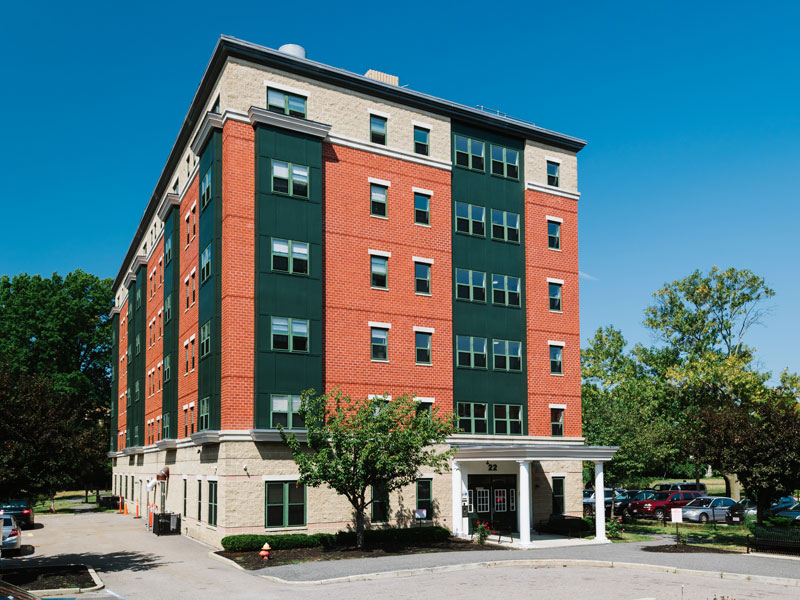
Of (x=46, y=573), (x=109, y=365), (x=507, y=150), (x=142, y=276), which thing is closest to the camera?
(x=46, y=573)

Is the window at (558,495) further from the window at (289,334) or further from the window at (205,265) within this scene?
the window at (205,265)

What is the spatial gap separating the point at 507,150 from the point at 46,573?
28499 millimetres

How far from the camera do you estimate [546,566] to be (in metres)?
27.0

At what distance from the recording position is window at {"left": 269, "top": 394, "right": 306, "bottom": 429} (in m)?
31.5

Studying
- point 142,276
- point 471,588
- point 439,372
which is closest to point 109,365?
point 142,276

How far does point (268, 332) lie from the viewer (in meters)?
31.8

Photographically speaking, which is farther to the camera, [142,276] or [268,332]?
[142,276]

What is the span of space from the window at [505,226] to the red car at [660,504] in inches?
811

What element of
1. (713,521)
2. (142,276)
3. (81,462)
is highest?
(142,276)

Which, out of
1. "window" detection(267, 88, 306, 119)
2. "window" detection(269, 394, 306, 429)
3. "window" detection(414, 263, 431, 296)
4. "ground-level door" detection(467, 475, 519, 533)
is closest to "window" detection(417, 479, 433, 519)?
"ground-level door" detection(467, 475, 519, 533)

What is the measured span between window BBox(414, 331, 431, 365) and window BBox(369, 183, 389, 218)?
5.86 meters

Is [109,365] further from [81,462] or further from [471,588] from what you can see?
[471,588]

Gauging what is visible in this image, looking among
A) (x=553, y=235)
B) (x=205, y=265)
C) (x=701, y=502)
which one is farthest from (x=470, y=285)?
(x=701, y=502)

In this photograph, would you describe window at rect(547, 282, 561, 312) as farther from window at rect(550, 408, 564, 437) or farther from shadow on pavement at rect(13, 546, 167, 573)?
shadow on pavement at rect(13, 546, 167, 573)
